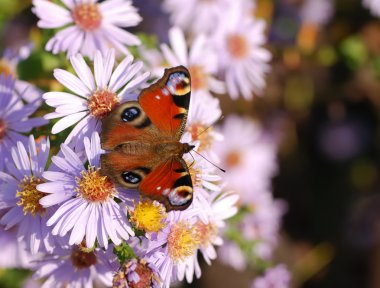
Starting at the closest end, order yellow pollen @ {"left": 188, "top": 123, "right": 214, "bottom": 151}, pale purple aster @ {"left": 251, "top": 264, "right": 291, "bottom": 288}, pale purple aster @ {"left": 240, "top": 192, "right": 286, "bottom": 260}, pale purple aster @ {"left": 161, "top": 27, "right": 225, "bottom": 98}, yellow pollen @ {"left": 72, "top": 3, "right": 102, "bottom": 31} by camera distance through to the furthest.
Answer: yellow pollen @ {"left": 188, "top": 123, "right": 214, "bottom": 151} → yellow pollen @ {"left": 72, "top": 3, "right": 102, "bottom": 31} → pale purple aster @ {"left": 161, "top": 27, "right": 225, "bottom": 98} → pale purple aster @ {"left": 251, "top": 264, "right": 291, "bottom": 288} → pale purple aster @ {"left": 240, "top": 192, "right": 286, "bottom": 260}

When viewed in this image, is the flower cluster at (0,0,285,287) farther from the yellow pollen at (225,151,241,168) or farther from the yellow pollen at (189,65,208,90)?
the yellow pollen at (225,151,241,168)

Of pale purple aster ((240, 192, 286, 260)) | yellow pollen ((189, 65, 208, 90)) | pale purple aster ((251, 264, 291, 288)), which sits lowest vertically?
pale purple aster ((251, 264, 291, 288))

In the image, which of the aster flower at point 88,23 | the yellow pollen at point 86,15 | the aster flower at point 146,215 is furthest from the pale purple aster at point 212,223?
the yellow pollen at point 86,15

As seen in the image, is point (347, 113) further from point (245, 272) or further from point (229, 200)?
point (229, 200)

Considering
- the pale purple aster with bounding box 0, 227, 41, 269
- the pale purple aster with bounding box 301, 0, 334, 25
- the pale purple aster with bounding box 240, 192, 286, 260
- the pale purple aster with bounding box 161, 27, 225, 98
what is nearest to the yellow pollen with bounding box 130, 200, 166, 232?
the pale purple aster with bounding box 161, 27, 225, 98

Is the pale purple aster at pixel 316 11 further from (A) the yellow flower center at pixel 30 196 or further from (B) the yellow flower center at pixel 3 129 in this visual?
(A) the yellow flower center at pixel 30 196

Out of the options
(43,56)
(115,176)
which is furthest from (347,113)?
(115,176)

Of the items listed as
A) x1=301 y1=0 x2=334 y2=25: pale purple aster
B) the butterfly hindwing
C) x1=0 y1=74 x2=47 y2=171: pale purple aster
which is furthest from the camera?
x1=301 y1=0 x2=334 y2=25: pale purple aster
